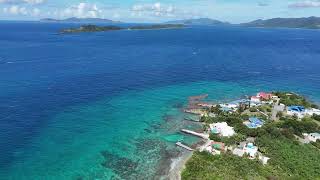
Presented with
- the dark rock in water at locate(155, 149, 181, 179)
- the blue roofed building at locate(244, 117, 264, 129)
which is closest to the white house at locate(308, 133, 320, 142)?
the blue roofed building at locate(244, 117, 264, 129)

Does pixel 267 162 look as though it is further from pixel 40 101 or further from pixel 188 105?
pixel 40 101

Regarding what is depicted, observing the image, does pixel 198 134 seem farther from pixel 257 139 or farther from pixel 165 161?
pixel 165 161

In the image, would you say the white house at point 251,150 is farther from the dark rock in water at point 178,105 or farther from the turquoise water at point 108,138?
the dark rock in water at point 178,105

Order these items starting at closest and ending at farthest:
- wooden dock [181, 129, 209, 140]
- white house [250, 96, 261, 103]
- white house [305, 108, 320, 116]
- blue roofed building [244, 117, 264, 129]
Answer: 1. wooden dock [181, 129, 209, 140]
2. blue roofed building [244, 117, 264, 129]
3. white house [305, 108, 320, 116]
4. white house [250, 96, 261, 103]

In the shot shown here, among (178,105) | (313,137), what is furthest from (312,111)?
(178,105)

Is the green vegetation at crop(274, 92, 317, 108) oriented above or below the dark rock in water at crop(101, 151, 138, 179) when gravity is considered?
above

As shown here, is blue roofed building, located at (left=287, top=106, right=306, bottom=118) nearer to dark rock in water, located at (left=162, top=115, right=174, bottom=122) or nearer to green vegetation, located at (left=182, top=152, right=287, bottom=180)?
dark rock in water, located at (left=162, top=115, right=174, bottom=122)
